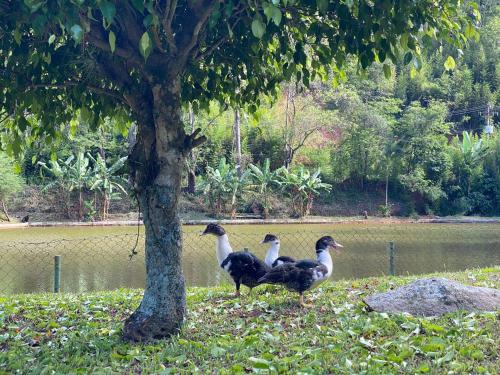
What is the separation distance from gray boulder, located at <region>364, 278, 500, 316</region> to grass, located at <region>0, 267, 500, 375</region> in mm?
189

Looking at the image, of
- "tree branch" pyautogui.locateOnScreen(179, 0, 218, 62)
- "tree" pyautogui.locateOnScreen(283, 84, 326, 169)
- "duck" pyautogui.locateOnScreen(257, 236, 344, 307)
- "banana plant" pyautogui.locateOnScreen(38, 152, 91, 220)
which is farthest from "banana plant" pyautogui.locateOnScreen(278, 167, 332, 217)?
"tree branch" pyautogui.locateOnScreen(179, 0, 218, 62)

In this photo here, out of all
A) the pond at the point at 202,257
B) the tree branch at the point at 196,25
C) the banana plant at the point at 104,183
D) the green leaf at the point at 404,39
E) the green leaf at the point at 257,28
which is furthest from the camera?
the banana plant at the point at 104,183

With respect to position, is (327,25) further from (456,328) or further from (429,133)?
(429,133)

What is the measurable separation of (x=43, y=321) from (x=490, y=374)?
4.44 m

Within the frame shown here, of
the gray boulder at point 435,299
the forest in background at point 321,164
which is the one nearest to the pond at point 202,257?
the gray boulder at point 435,299

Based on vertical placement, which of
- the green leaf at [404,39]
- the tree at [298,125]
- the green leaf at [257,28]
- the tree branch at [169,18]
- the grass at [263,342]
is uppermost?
the tree at [298,125]

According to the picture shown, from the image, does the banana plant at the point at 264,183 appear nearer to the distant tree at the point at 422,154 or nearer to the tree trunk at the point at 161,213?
the distant tree at the point at 422,154

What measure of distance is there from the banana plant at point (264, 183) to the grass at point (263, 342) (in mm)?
23328

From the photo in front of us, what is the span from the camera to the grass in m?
4.53

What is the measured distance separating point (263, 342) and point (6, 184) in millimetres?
26037

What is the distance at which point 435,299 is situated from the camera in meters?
5.90

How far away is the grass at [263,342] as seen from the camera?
453cm

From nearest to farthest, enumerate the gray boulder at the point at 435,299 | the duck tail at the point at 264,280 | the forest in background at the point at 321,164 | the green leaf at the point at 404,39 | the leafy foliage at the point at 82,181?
the green leaf at the point at 404,39 < the gray boulder at the point at 435,299 < the duck tail at the point at 264,280 < the leafy foliage at the point at 82,181 < the forest in background at the point at 321,164

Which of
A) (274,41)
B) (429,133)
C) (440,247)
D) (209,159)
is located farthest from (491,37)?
(274,41)
